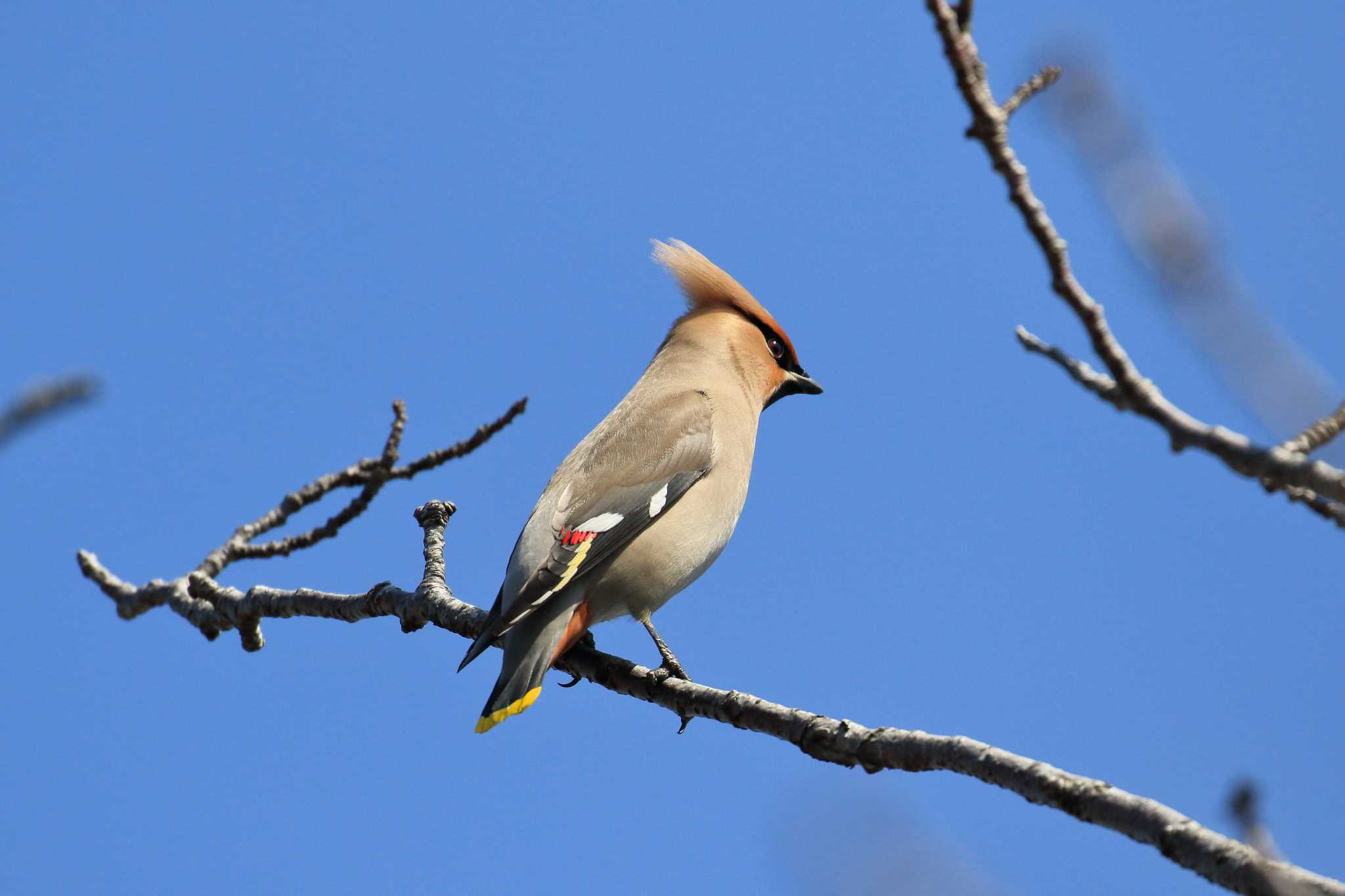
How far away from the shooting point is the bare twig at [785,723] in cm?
202

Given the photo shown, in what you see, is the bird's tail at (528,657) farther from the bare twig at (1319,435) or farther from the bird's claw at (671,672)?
the bare twig at (1319,435)

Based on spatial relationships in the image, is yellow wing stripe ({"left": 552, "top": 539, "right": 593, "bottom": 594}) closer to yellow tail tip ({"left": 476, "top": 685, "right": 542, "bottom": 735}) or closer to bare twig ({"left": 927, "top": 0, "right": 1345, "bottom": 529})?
yellow tail tip ({"left": 476, "top": 685, "right": 542, "bottom": 735})

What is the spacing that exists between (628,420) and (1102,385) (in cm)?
338

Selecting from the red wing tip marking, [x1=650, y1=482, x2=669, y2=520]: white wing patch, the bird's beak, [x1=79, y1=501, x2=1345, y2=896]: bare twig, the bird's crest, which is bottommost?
[x1=79, y1=501, x2=1345, y2=896]: bare twig

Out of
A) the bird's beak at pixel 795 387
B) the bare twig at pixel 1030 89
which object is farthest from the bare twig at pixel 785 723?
the bird's beak at pixel 795 387

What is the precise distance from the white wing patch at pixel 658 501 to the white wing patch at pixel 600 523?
0.12 meters

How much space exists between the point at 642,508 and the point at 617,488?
147 mm

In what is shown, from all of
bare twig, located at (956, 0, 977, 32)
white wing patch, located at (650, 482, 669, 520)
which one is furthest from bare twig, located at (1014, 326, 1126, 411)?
white wing patch, located at (650, 482, 669, 520)

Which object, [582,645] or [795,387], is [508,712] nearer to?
[582,645]

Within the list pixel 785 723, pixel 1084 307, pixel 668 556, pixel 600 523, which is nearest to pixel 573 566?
pixel 600 523

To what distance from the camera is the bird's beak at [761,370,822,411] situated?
6285 millimetres

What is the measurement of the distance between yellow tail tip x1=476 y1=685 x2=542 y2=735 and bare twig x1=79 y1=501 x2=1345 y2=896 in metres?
0.27

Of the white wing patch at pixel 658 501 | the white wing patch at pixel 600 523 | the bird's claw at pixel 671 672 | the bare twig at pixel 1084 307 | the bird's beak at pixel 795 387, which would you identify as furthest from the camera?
the bird's beak at pixel 795 387

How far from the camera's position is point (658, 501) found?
4.78 meters
